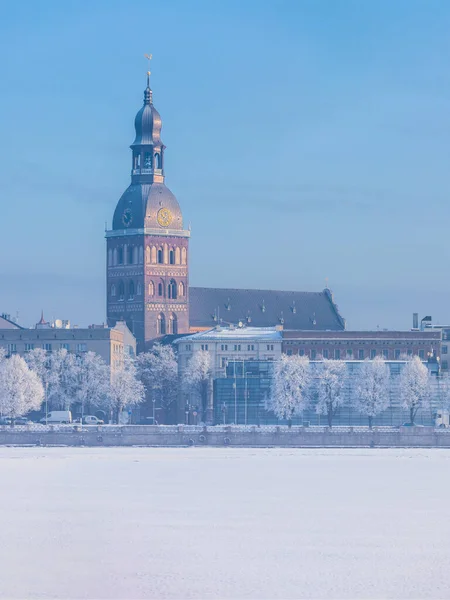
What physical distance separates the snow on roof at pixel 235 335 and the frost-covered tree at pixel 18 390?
29.3 m

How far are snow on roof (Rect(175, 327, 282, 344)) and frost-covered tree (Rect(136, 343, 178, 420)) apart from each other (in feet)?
14.2

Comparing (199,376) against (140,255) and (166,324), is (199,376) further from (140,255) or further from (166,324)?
(140,255)

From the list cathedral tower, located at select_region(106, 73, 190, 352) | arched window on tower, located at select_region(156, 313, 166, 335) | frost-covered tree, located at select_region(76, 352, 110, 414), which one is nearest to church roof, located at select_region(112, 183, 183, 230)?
cathedral tower, located at select_region(106, 73, 190, 352)

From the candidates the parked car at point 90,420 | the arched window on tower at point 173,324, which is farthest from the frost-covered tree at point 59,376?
the arched window on tower at point 173,324

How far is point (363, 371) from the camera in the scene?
15438 cm

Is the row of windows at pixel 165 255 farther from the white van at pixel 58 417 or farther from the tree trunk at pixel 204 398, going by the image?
the white van at pixel 58 417

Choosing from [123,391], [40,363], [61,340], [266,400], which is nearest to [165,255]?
[61,340]
